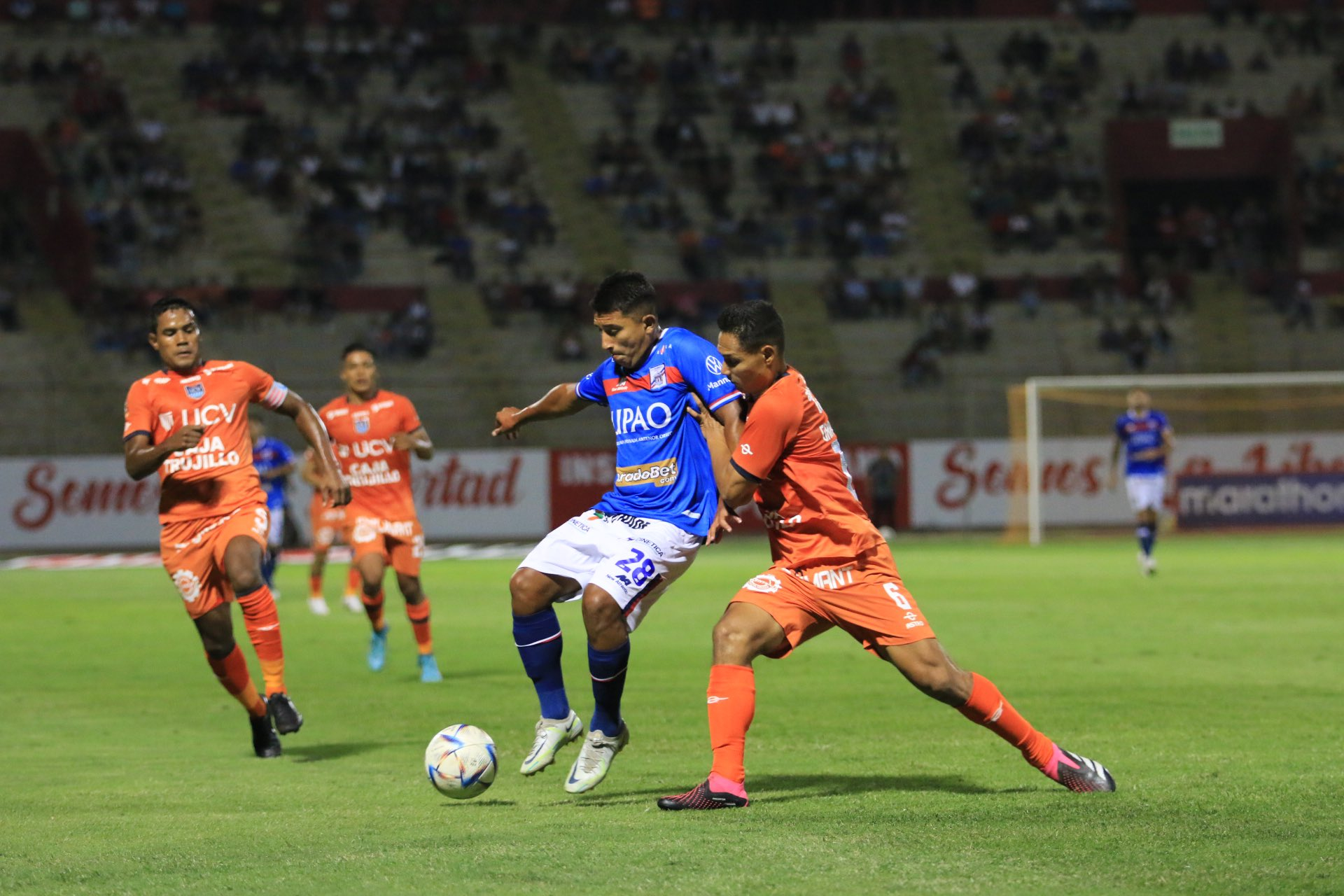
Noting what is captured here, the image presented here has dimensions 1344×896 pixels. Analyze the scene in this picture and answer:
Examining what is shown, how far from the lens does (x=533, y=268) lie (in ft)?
130

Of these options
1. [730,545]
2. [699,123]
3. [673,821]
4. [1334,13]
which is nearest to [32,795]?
[673,821]

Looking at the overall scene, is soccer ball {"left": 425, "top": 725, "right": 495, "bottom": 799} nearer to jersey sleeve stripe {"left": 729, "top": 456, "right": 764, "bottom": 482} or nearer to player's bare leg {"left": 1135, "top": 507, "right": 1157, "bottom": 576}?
jersey sleeve stripe {"left": 729, "top": 456, "right": 764, "bottom": 482}

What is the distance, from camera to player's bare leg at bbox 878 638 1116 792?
697cm

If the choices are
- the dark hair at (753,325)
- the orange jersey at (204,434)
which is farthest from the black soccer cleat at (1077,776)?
the orange jersey at (204,434)

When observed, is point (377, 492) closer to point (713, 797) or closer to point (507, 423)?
point (507, 423)

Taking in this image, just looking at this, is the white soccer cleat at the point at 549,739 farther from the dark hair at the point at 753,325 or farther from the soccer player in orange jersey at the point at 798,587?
the dark hair at the point at 753,325

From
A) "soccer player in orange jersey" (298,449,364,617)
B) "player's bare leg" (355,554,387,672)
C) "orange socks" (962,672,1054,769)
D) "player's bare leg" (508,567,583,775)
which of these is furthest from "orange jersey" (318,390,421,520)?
"orange socks" (962,672,1054,769)

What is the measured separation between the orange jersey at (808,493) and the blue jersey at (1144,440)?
17.7 m

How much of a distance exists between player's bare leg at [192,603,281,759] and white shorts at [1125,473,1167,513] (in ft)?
54.7

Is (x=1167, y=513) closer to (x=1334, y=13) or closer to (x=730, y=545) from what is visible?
(x=730, y=545)

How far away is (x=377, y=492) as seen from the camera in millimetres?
13516

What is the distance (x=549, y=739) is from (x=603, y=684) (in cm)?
35

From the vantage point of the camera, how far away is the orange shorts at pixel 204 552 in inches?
360

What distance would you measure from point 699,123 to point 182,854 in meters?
38.3
